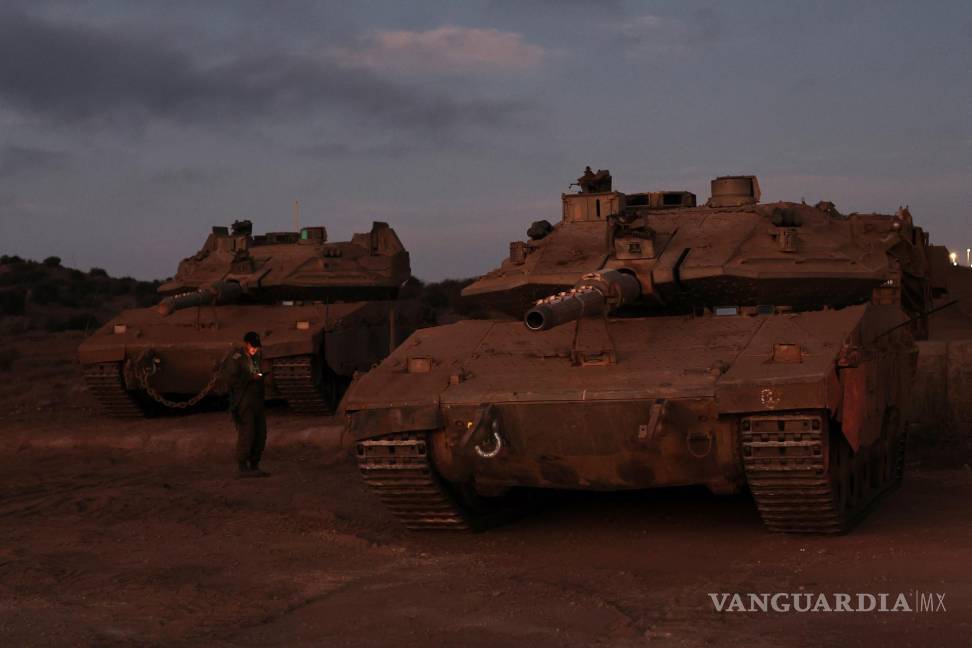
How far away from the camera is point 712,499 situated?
10.6m

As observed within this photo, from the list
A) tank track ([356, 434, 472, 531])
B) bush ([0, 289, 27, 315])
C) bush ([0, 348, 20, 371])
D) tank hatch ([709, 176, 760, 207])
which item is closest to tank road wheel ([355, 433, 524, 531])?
tank track ([356, 434, 472, 531])

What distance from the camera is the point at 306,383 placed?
657 inches

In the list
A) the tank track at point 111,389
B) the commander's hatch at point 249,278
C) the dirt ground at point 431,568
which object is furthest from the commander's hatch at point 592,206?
the tank track at point 111,389

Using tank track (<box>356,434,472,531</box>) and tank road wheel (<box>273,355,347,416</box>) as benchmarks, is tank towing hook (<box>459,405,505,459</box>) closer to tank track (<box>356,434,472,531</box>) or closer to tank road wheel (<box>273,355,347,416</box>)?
tank track (<box>356,434,472,531</box>)

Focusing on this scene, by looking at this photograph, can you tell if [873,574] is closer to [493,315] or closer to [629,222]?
[629,222]

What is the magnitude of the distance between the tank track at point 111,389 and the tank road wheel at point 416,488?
8.85 metres

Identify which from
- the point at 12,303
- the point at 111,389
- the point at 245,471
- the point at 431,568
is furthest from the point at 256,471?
the point at 12,303

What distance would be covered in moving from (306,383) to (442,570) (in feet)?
29.1

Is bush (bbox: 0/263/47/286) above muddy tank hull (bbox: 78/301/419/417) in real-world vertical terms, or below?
above

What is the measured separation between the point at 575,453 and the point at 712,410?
931 mm

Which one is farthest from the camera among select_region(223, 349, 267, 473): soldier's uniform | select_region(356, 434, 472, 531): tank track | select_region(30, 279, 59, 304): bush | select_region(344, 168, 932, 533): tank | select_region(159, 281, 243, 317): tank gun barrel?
select_region(30, 279, 59, 304): bush

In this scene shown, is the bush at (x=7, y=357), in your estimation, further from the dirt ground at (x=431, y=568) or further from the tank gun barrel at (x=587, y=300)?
the tank gun barrel at (x=587, y=300)

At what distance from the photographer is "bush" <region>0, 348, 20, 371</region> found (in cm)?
2712

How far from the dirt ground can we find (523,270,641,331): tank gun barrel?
58.7 inches
